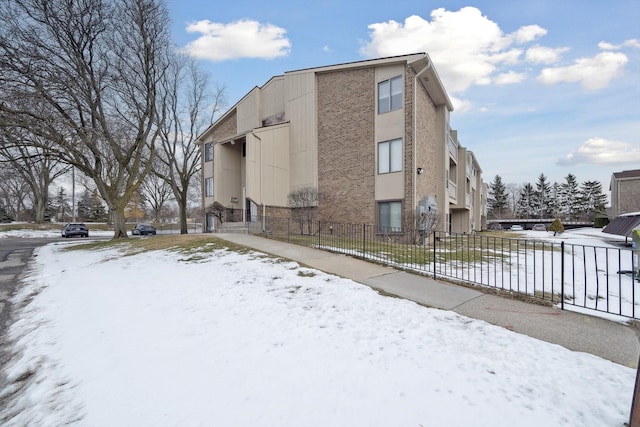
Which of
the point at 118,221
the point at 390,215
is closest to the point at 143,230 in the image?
the point at 118,221

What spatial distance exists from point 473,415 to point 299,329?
2.29 m

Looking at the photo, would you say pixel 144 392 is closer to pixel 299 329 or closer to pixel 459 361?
pixel 299 329

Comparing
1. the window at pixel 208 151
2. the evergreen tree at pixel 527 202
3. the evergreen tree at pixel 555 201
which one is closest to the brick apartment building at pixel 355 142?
the window at pixel 208 151

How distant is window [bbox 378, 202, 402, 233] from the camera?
579 inches

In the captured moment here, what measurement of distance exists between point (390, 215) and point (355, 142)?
14.1 feet

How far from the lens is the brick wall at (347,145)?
51.8ft

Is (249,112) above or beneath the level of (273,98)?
beneath

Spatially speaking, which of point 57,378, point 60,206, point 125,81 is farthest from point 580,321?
point 60,206

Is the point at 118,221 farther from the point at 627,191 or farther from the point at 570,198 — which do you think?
the point at 570,198

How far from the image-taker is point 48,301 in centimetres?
612

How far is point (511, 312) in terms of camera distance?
16.6ft

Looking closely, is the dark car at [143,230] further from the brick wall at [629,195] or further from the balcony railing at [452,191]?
the brick wall at [629,195]

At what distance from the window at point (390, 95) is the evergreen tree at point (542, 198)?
68879mm

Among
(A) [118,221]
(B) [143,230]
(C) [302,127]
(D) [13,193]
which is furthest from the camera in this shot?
(D) [13,193]
